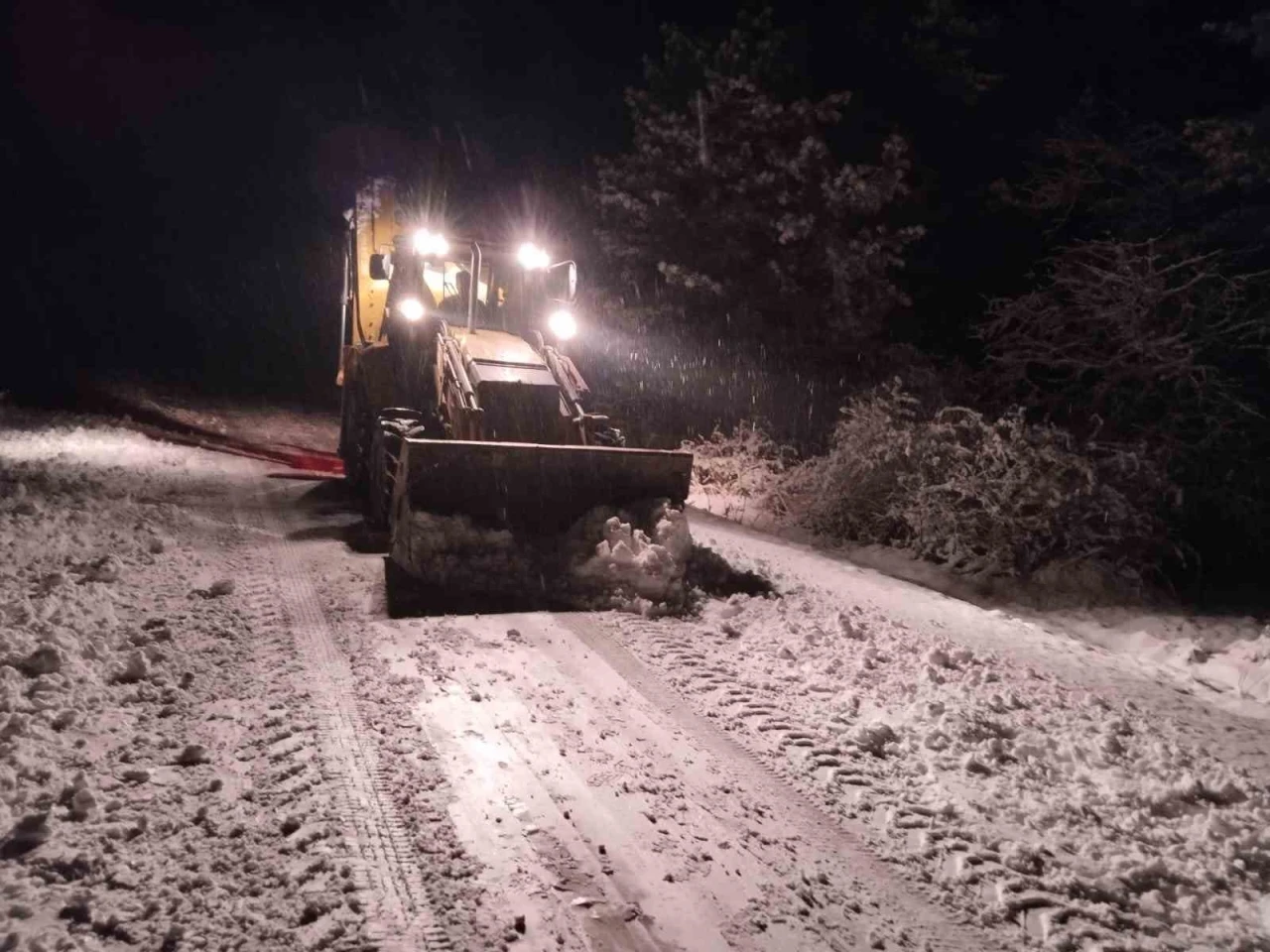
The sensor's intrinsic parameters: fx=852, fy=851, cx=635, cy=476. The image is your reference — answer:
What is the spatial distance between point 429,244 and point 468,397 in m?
2.39

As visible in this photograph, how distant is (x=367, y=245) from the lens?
11.1m

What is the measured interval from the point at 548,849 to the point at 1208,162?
13459 mm

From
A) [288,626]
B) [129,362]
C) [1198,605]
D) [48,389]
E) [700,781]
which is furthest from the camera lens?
[129,362]

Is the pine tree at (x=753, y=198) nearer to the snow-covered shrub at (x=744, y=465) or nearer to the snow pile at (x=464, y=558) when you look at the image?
the snow-covered shrub at (x=744, y=465)

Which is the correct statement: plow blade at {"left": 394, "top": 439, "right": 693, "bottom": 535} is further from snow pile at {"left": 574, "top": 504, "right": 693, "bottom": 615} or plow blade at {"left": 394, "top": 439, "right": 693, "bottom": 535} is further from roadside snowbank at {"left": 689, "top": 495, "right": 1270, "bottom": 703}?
roadside snowbank at {"left": 689, "top": 495, "right": 1270, "bottom": 703}

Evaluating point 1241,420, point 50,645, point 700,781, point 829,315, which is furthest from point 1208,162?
point 50,645

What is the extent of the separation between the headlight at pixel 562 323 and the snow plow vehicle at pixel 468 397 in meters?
0.02

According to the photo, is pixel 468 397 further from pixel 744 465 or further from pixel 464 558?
pixel 744 465

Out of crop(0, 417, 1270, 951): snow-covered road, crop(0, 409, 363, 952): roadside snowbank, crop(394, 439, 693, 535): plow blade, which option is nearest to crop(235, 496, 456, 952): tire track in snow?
crop(0, 417, 1270, 951): snow-covered road

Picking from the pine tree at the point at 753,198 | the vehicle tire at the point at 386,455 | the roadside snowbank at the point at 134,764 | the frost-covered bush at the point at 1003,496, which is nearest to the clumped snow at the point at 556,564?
the roadside snowbank at the point at 134,764

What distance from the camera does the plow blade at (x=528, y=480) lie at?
7.08m

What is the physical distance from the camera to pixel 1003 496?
9.73 metres

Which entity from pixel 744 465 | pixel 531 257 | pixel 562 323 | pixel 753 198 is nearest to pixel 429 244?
pixel 531 257

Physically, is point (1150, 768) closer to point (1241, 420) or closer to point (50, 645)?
point (50, 645)
